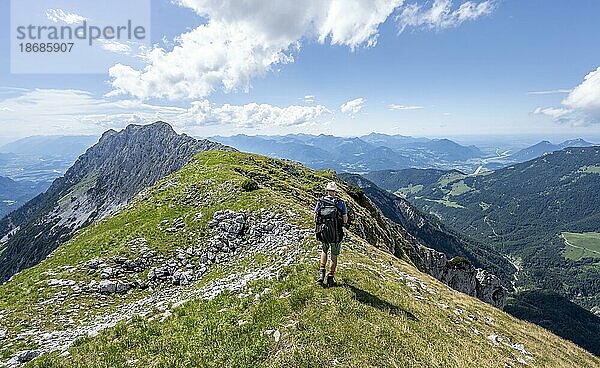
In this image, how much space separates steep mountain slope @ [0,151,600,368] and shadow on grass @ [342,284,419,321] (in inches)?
3.6

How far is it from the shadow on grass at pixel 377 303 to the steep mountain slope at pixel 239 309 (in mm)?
92

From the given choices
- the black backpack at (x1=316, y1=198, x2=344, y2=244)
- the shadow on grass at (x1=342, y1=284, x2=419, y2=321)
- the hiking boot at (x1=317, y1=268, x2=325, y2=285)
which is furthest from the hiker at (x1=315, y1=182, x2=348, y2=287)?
the shadow on grass at (x1=342, y1=284, x2=419, y2=321)

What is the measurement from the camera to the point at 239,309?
14.8m

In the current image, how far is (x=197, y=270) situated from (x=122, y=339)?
36.3 ft

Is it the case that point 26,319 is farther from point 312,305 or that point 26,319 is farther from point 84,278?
point 312,305

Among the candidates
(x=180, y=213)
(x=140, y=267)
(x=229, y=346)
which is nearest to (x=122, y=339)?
(x=229, y=346)

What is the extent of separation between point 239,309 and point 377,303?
20.9 ft

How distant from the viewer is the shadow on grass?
15262mm

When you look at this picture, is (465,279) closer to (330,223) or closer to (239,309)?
(330,223)

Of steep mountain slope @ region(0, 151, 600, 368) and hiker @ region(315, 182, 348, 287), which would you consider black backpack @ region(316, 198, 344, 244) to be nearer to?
hiker @ region(315, 182, 348, 287)

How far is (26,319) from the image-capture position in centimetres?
1762

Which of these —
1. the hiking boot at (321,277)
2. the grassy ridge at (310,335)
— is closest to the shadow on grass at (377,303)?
the grassy ridge at (310,335)

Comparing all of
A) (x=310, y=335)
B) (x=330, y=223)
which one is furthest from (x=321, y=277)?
(x=310, y=335)

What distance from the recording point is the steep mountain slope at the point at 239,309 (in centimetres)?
1217
